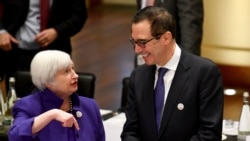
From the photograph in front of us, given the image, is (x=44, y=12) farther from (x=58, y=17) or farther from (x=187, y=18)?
(x=187, y=18)

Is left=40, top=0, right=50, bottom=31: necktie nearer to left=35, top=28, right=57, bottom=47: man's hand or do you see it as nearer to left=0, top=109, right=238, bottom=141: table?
left=35, top=28, right=57, bottom=47: man's hand

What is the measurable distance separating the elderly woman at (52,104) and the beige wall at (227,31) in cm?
407

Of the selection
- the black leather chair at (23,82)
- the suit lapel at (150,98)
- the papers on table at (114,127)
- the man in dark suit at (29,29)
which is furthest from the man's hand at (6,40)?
the suit lapel at (150,98)

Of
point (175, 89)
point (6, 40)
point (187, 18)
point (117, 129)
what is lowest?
point (117, 129)

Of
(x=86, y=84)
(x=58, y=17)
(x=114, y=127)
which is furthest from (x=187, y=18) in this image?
(x=114, y=127)

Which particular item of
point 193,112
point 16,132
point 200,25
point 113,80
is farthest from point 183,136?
point 113,80

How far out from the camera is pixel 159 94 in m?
3.40

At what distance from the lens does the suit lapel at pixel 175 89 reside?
3.32 m

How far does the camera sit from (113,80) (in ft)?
26.9

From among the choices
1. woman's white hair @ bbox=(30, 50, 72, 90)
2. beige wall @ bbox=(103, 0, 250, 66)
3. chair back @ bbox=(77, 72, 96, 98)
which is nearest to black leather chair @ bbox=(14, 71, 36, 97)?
chair back @ bbox=(77, 72, 96, 98)

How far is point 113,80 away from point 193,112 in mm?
4923

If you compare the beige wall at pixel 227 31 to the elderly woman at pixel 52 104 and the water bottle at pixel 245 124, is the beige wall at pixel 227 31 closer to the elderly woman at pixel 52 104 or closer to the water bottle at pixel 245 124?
the water bottle at pixel 245 124

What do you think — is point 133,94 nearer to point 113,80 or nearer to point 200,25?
point 200,25

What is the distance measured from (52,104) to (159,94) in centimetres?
59
